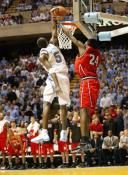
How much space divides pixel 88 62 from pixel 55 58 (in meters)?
0.61

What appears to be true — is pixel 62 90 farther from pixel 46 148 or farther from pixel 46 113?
pixel 46 148

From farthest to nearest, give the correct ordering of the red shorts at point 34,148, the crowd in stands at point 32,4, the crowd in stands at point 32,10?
1. the crowd in stands at point 32,4
2. the crowd in stands at point 32,10
3. the red shorts at point 34,148

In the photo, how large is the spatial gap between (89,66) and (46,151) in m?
7.58

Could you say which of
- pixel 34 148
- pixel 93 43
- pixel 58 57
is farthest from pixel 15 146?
pixel 93 43

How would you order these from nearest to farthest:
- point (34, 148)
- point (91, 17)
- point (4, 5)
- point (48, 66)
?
point (48, 66) → point (91, 17) → point (34, 148) → point (4, 5)

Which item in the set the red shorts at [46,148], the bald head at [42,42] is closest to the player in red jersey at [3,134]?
the red shorts at [46,148]

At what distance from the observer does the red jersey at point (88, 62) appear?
1005cm

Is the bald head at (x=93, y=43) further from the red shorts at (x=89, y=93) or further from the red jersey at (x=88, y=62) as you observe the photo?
the red shorts at (x=89, y=93)

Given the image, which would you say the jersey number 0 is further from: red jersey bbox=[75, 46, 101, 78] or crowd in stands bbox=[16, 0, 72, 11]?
crowd in stands bbox=[16, 0, 72, 11]

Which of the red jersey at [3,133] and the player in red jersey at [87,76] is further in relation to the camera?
the red jersey at [3,133]

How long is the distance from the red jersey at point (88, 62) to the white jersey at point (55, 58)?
279mm

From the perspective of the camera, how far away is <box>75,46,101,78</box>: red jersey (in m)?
10.1

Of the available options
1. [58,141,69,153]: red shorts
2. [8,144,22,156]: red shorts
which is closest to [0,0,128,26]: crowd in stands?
[8,144,22,156]: red shorts

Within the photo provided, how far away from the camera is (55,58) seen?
10.2 metres
